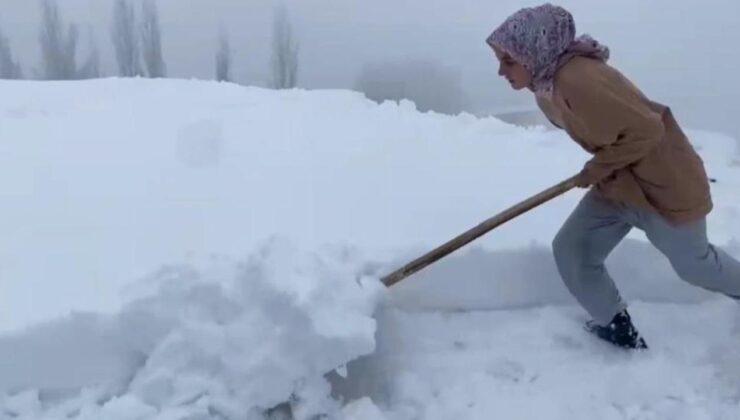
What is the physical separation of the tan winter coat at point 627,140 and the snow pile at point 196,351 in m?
0.84

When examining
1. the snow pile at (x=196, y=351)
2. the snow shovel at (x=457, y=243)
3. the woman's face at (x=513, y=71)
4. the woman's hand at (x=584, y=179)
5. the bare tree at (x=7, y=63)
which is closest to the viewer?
the snow pile at (x=196, y=351)

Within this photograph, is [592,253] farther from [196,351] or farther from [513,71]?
[196,351]

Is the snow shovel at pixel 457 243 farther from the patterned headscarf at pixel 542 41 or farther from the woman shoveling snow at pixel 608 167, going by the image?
the patterned headscarf at pixel 542 41

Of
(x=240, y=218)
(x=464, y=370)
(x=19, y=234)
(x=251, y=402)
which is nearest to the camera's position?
(x=251, y=402)

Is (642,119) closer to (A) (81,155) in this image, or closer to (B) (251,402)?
(B) (251,402)

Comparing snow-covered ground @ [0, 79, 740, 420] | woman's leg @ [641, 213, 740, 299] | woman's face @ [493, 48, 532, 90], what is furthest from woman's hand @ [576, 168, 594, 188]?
snow-covered ground @ [0, 79, 740, 420]

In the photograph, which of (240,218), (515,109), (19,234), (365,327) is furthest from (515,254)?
(515,109)

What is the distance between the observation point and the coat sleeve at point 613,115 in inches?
90.0

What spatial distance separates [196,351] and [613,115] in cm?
134

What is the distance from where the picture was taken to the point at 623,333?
2.69m

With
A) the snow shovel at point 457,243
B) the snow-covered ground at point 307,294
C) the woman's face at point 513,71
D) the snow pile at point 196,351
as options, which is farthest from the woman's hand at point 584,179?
the snow pile at point 196,351

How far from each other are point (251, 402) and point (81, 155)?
1827 millimetres

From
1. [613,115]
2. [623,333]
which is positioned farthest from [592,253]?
[613,115]

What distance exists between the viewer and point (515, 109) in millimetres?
15594
